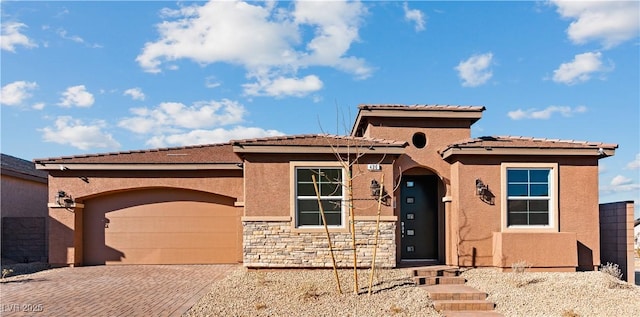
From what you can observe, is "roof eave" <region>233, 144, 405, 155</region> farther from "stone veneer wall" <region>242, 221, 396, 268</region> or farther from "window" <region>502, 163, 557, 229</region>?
"window" <region>502, 163, 557, 229</region>

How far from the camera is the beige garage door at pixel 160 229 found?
16406 mm

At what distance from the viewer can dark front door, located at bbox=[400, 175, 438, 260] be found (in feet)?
50.9

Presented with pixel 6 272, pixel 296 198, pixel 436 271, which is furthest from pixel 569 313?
pixel 6 272

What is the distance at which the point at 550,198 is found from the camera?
14281 millimetres

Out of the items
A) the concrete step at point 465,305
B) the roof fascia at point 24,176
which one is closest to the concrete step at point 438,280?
the concrete step at point 465,305

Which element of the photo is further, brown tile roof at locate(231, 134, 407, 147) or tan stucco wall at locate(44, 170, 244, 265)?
tan stucco wall at locate(44, 170, 244, 265)

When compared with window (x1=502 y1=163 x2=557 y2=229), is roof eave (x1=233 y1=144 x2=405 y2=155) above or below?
above

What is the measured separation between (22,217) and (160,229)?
222 inches

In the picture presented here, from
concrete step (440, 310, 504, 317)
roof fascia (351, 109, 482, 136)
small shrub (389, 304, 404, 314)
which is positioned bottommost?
concrete step (440, 310, 504, 317)

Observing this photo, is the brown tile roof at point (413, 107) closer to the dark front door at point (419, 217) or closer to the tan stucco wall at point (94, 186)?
the dark front door at point (419, 217)

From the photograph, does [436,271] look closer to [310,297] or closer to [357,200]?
[357,200]

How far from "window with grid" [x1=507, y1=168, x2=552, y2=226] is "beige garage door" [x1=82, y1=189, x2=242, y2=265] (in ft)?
27.8

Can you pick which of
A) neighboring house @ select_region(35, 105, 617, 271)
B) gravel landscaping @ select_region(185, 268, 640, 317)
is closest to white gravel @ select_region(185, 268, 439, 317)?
gravel landscaping @ select_region(185, 268, 640, 317)

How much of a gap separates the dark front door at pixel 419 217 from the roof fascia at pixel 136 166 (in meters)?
5.48
